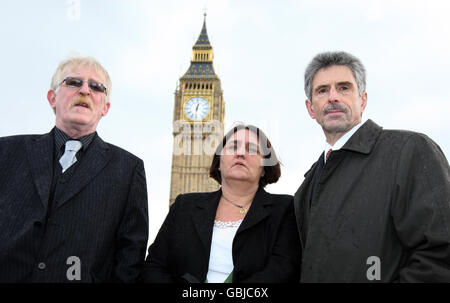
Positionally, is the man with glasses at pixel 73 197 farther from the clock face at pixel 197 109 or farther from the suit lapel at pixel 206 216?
the clock face at pixel 197 109

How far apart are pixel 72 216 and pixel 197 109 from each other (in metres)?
29.1

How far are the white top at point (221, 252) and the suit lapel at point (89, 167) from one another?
93 cm

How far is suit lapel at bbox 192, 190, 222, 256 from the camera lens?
294cm

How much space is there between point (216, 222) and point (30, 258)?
Result: 1.25 metres

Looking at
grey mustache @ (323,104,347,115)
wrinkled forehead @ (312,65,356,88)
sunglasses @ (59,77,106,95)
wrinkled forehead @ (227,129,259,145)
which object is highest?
wrinkled forehead @ (312,65,356,88)

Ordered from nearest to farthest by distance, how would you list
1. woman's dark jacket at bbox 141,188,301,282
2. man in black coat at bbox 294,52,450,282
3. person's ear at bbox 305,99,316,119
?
man in black coat at bbox 294,52,450,282 < woman's dark jacket at bbox 141,188,301,282 < person's ear at bbox 305,99,316,119

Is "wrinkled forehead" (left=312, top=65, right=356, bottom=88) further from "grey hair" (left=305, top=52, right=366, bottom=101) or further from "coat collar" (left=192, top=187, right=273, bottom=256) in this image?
"coat collar" (left=192, top=187, right=273, bottom=256)

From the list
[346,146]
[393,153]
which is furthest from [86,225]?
[393,153]

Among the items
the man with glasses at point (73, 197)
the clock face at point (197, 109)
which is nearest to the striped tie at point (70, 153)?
the man with glasses at point (73, 197)

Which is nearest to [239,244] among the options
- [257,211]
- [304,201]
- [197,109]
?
[257,211]

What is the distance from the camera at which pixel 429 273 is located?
212cm

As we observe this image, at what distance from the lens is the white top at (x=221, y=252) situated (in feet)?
9.36

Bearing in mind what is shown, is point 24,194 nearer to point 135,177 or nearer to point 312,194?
point 135,177
